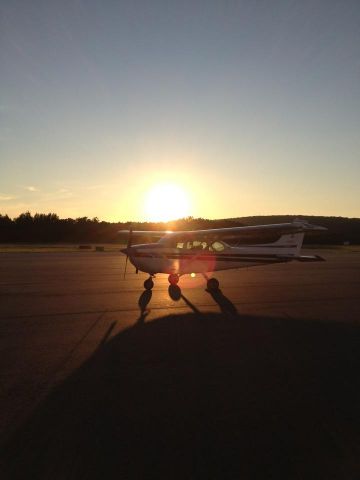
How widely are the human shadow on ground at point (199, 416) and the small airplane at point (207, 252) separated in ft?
24.5

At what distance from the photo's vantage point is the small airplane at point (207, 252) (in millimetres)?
15500

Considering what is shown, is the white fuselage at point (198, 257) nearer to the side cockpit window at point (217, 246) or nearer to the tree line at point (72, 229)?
the side cockpit window at point (217, 246)

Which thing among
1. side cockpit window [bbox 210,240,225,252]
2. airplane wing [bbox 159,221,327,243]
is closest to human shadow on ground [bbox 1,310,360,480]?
airplane wing [bbox 159,221,327,243]

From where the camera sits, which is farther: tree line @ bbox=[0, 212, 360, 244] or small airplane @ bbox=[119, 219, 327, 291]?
tree line @ bbox=[0, 212, 360, 244]

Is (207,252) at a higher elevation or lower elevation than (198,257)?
higher

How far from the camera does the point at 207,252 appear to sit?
16297 mm

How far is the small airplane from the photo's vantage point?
1550cm

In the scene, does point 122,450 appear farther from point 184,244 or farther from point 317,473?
point 184,244

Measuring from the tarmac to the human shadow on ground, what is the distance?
17mm

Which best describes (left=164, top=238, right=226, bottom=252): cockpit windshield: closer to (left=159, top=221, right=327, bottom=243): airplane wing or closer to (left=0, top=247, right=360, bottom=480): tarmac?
(left=159, top=221, right=327, bottom=243): airplane wing

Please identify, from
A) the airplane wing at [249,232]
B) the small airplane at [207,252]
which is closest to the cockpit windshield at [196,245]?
the small airplane at [207,252]

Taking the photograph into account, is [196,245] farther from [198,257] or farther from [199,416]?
[199,416]

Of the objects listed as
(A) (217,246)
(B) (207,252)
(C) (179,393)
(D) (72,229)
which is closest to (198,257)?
(B) (207,252)

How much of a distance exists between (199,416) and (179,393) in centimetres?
74
